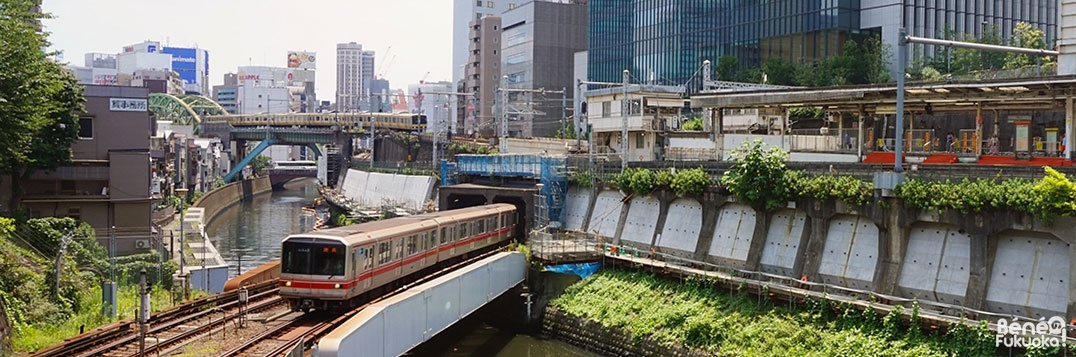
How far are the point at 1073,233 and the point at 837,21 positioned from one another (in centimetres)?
4628

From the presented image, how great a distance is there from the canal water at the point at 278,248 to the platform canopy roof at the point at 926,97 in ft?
38.4

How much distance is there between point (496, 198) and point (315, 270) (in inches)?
822

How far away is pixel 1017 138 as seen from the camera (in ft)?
114

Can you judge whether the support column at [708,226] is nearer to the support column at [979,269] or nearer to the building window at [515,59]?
the support column at [979,269]

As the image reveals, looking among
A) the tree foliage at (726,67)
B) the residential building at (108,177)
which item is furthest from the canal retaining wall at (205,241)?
the tree foliage at (726,67)

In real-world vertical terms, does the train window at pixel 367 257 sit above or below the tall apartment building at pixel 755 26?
below

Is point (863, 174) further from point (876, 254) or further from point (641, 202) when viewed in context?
point (641, 202)

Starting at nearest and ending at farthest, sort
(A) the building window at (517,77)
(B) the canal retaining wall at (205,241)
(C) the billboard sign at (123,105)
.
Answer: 1. (B) the canal retaining wall at (205,241)
2. (C) the billboard sign at (123,105)
3. (A) the building window at (517,77)

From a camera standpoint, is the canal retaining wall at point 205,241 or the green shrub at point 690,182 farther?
the canal retaining wall at point 205,241

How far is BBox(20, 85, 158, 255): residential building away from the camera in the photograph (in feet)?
147

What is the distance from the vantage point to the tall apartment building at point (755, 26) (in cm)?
6700

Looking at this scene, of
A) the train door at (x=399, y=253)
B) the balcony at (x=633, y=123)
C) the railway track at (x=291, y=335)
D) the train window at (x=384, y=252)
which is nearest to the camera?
the railway track at (x=291, y=335)

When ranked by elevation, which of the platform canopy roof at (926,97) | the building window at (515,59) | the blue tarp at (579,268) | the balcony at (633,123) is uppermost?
the building window at (515,59)

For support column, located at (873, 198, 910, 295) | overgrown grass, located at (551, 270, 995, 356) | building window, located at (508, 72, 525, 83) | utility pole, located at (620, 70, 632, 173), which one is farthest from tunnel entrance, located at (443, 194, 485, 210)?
building window, located at (508, 72, 525, 83)
